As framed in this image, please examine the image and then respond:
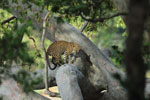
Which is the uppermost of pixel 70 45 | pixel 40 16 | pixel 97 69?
pixel 40 16

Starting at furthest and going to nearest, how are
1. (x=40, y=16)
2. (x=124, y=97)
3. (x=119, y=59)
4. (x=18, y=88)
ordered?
1. (x=40, y=16)
2. (x=124, y=97)
3. (x=18, y=88)
4. (x=119, y=59)

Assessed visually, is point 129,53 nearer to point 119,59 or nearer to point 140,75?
point 140,75

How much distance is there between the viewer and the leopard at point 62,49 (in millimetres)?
7391

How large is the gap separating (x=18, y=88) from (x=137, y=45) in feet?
12.3

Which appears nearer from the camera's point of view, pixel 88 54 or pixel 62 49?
pixel 88 54

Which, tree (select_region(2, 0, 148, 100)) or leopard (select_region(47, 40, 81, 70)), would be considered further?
leopard (select_region(47, 40, 81, 70))

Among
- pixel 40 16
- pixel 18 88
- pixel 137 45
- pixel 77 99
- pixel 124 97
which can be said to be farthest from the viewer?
pixel 40 16

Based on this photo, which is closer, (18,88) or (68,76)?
(18,88)

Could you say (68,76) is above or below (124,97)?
above

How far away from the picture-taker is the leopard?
7391mm

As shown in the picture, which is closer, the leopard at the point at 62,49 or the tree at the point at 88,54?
the tree at the point at 88,54

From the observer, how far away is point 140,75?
221 centimetres

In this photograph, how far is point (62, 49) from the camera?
8477 mm

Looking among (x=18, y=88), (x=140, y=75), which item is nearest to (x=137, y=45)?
(x=140, y=75)
